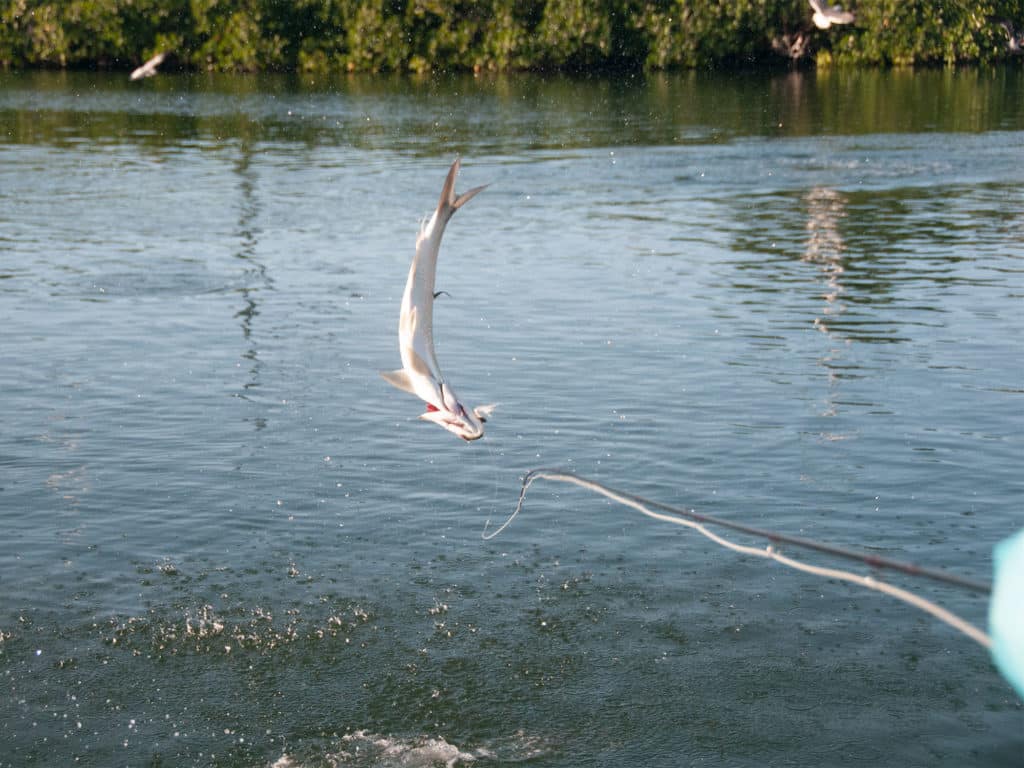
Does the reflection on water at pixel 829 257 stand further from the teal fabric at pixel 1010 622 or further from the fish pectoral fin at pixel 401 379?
the fish pectoral fin at pixel 401 379

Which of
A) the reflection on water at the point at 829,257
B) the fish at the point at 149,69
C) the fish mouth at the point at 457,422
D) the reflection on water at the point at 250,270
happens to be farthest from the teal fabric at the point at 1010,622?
the fish at the point at 149,69

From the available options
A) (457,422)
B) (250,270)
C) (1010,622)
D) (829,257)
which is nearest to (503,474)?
(1010,622)

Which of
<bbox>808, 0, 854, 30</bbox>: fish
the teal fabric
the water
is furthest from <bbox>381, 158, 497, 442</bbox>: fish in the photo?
<bbox>808, 0, 854, 30</bbox>: fish

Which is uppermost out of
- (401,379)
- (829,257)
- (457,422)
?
(401,379)

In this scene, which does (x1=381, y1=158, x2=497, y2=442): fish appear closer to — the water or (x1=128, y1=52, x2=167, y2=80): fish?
the water

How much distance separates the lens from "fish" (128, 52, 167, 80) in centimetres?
8324

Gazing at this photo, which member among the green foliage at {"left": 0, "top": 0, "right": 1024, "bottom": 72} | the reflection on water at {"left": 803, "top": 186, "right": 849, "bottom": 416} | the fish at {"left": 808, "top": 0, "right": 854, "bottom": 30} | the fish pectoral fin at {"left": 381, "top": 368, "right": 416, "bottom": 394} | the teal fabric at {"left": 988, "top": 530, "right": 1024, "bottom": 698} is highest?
the green foliage at {"left": 0, "top": 0, "right": 1024, "bottom": 72}

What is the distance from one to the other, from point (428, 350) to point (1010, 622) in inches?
261

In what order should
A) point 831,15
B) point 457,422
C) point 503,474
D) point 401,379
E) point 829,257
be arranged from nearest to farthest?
1. point 457,422
2. point 401,379
3. point 503,474
4. point 829,257
5. point 831,15

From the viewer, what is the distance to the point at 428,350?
788cm

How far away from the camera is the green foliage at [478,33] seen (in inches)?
3386

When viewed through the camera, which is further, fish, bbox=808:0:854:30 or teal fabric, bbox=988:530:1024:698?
fish, bbox=808:0:854:30

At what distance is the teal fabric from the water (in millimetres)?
185

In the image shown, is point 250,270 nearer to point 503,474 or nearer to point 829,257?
point 829,257
